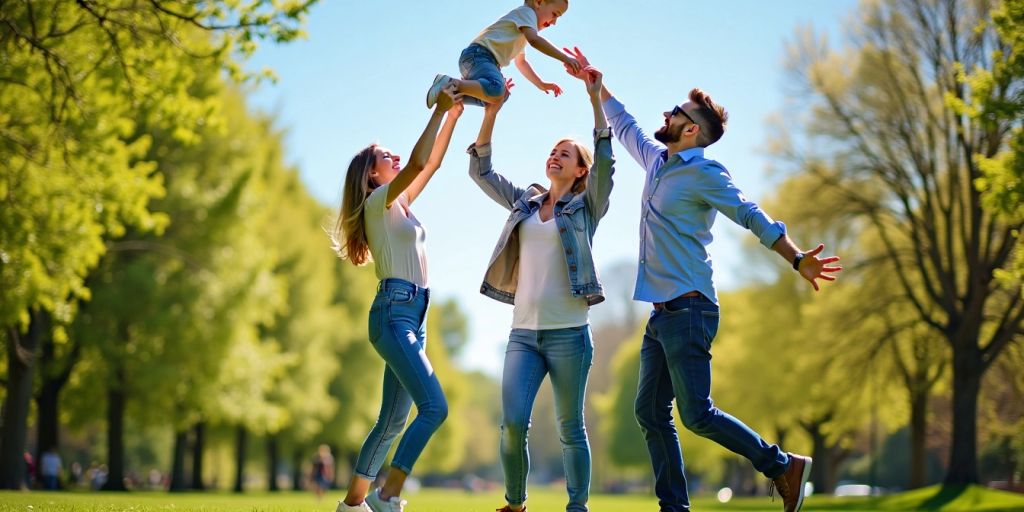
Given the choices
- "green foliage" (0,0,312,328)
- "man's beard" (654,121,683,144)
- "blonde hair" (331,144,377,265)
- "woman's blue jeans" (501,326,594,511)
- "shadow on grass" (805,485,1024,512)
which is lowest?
"shadow on grass" (805,485,1024,512)

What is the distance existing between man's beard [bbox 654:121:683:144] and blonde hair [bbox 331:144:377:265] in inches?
77.2

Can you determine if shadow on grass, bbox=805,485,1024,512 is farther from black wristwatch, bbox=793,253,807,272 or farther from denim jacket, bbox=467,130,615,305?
denim jacket, bbox=467,130,615,305

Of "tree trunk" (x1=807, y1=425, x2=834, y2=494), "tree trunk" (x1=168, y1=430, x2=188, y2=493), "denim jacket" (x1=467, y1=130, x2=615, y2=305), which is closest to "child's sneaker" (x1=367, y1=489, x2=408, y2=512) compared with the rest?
"denim jacket" (x1=467, y1=130, x2=615, y2=305)

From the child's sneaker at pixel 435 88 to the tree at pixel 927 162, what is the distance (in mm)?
19788

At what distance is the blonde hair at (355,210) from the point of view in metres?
7.41

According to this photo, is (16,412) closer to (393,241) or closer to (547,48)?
(393,241)

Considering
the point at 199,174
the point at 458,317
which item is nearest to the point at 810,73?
the point at 199,174

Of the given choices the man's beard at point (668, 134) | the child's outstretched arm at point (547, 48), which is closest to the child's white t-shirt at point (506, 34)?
the child's outstretched arm at point (547, 48)

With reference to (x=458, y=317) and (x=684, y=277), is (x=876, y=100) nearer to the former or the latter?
(x=684, y=277)

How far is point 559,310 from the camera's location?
23.2 ft

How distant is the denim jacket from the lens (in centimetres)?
709

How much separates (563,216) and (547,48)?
1.34 metres

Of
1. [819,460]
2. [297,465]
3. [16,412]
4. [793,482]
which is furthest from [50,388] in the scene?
[819,460]

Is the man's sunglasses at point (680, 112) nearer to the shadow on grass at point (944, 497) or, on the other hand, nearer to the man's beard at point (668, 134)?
the man's beard at point (668, 134)
